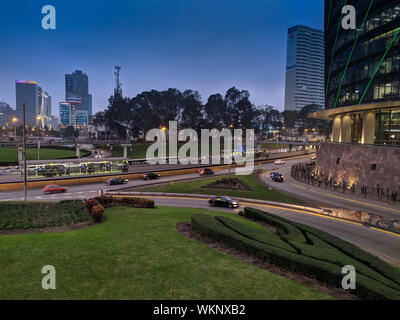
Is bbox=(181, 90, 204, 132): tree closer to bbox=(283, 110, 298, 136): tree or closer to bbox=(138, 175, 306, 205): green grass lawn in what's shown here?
bbox=(283, 110, 298, 136): tree

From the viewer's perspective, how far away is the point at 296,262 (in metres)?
11.5

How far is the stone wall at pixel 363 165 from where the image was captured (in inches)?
1531

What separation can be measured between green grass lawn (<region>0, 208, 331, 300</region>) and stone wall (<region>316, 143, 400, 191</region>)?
37.4 meters

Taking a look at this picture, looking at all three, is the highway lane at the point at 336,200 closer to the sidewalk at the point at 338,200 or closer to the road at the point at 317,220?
the sidewalk at the point at 338,200

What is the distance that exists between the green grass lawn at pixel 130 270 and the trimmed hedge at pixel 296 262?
44.0 inches

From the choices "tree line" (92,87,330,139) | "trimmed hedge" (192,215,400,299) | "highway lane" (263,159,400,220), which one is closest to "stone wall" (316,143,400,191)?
"highway lane" (263,159,400,220)

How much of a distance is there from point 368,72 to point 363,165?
18906 millimetres

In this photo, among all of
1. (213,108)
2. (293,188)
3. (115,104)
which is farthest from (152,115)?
(293,188)

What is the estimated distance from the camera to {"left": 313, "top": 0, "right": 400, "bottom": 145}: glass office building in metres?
44.8

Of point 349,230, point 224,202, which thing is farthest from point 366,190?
point 224,202

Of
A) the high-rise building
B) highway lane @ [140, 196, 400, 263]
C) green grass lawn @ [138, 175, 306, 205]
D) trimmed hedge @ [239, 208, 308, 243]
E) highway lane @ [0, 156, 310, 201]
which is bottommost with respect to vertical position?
highway lane @ [140, 196, 400, 263]

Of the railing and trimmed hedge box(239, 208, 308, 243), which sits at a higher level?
trimmed hedge box(239, 208, 308, 243)

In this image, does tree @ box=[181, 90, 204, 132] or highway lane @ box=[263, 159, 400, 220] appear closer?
highway lane @ box=[263, 159, 400, 220]
